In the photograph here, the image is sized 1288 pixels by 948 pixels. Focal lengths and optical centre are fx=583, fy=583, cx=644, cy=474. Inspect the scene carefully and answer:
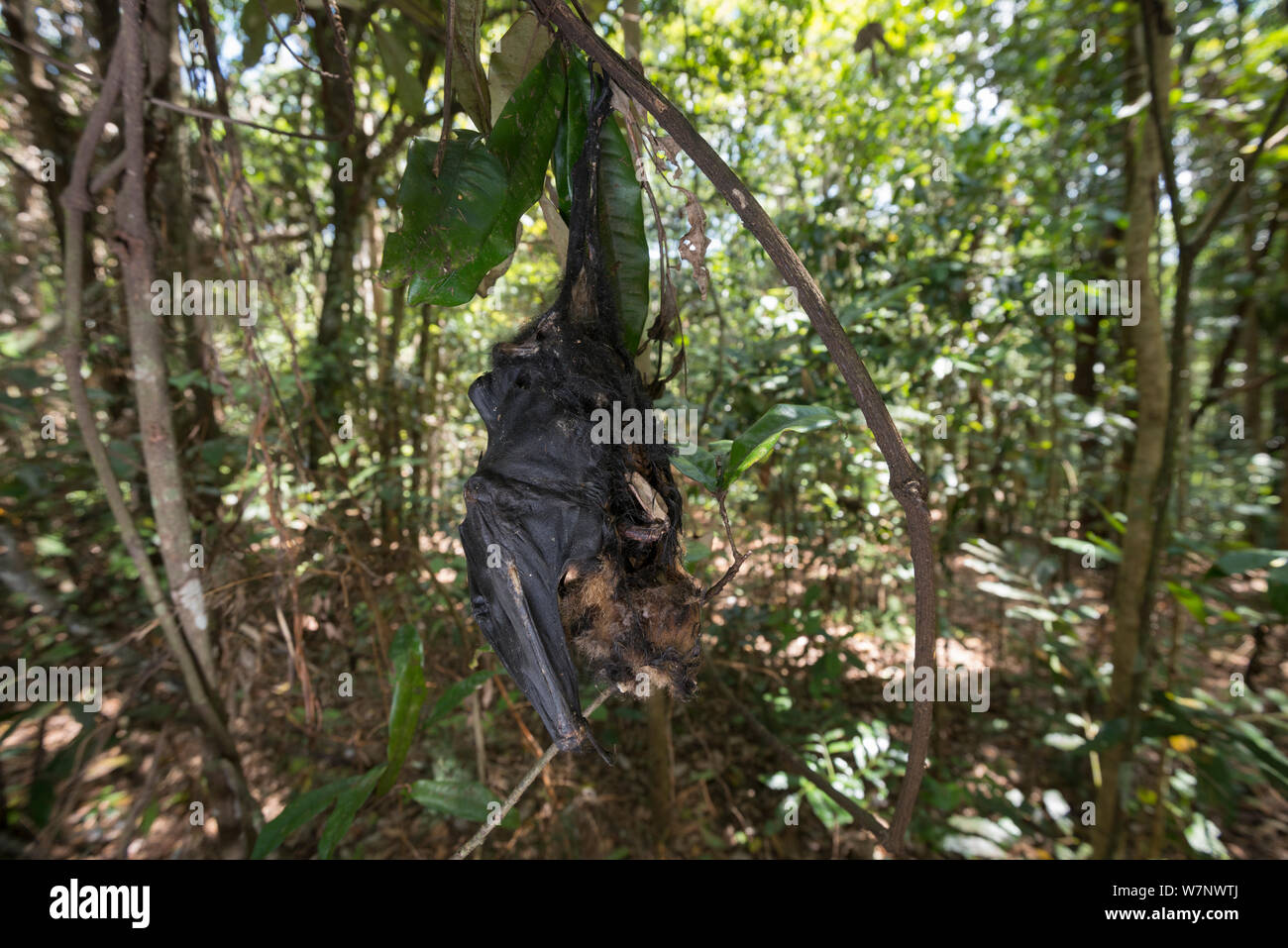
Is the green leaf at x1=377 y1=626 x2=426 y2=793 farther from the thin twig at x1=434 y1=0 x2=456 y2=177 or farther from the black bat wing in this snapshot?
the thin twig at x1=434 y1=0 x2=456 y2=177

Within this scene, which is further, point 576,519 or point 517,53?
point 517,53

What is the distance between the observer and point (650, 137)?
34.0 inches

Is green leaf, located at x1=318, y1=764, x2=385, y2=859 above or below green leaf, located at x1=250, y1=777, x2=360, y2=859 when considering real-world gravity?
above

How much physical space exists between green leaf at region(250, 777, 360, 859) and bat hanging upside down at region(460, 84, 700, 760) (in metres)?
1.13

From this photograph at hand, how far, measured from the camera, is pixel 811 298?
2.38 ft

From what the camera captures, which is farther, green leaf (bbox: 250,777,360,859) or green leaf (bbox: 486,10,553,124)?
green leaf (bbox: 250,777,360,859)

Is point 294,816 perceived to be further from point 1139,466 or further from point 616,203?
point 1139,466

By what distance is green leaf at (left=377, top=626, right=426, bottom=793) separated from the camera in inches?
62.6

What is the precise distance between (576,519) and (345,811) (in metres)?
1.18

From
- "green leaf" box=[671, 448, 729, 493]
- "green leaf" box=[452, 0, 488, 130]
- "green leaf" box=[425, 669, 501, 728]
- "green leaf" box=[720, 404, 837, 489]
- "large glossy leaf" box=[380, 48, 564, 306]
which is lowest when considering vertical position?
"green leaf" box=[425, 669, 501, 728]

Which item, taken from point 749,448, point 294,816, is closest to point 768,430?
point 749,448

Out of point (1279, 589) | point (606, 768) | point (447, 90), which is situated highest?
point (447, 90)

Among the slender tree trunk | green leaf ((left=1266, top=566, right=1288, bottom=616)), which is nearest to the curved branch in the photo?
green leaf ((left=1266, top=566, right=1288, bottom=616))

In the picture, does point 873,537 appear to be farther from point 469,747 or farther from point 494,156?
point 494,156
